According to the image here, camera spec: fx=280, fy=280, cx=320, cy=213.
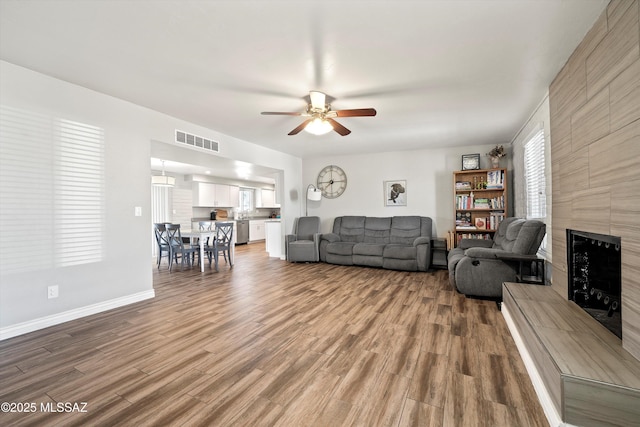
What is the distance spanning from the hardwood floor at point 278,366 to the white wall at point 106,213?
8.8 inches

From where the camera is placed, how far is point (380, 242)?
5.91 metres

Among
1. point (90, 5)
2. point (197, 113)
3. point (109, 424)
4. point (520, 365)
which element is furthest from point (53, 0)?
point (520, 365)

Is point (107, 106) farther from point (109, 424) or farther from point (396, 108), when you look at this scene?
point (396, 108)

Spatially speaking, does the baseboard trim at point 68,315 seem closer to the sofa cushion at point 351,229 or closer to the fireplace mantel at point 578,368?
the sofa cushion at point 351,229

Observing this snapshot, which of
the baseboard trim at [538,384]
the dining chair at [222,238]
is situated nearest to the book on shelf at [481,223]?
the baseboard trim at [538,384]

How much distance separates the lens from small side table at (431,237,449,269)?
5262 mm

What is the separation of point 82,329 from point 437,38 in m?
4.05

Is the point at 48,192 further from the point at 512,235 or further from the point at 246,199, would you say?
the point at 246,199

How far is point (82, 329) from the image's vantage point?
2684mm

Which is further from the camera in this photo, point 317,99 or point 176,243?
point 176,243

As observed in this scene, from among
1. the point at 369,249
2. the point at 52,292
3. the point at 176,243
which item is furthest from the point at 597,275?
the point at 176,243

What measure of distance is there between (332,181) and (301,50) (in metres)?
4.65

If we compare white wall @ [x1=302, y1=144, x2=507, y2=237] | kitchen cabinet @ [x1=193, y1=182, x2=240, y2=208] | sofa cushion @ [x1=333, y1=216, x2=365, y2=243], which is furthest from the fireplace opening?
kitchen cabinet @ [x1=193, y1=182, x2=240, y2=208]

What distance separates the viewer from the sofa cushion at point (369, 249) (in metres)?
5.33
